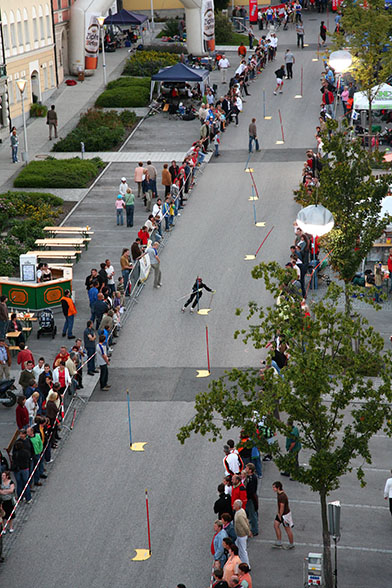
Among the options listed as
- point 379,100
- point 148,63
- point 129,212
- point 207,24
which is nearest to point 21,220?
point 129,212

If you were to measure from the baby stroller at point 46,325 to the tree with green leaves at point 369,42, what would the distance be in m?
15.0

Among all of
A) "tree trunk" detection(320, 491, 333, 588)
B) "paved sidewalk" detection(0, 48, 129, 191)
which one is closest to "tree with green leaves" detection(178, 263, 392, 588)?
"tree trunk" detection(320, 491, 333, 588)

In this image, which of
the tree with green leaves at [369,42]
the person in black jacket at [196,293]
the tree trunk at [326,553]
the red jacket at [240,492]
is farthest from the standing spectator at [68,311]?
the tree with green leaves at [369,42]

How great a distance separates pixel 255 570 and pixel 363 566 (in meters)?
1.83

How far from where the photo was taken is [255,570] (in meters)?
19.2

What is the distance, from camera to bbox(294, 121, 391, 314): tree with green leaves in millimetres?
25453

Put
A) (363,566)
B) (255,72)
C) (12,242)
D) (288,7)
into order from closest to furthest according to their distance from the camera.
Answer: (363,566) → (12,242) → (255,72) → (288,7)

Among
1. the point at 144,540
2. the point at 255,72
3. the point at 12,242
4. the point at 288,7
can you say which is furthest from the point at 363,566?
the point at 288,7

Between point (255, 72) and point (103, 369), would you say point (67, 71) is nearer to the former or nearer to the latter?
point (255, 72)

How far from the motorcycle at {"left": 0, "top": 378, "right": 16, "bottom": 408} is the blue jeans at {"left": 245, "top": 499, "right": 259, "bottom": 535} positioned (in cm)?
800

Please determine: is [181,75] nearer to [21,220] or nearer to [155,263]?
[21,220]

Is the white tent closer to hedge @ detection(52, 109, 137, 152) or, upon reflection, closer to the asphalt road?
the asphalt road

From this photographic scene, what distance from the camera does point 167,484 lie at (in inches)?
875

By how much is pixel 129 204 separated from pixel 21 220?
419cm
